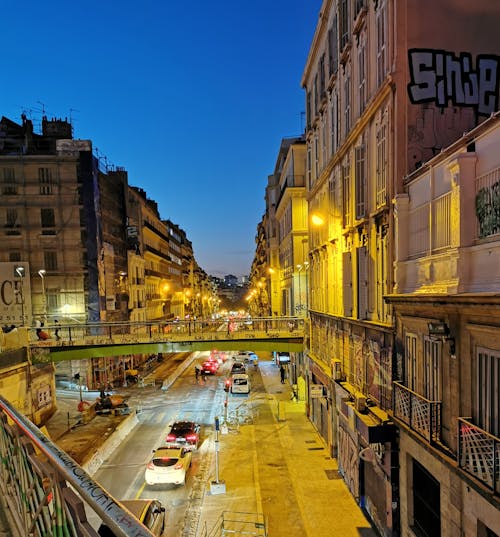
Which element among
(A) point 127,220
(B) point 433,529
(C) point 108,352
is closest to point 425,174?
(B) point 433,529

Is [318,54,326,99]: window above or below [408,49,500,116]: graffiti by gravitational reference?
above

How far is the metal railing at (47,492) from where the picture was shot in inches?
78.8

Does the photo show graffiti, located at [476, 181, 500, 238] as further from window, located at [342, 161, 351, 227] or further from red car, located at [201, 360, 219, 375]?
red car, located at [201, 360, 219, 375]

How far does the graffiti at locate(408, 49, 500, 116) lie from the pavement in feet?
46.3

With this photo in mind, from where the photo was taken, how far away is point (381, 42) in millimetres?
13555

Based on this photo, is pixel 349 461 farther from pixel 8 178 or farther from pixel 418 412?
pixel 8 178

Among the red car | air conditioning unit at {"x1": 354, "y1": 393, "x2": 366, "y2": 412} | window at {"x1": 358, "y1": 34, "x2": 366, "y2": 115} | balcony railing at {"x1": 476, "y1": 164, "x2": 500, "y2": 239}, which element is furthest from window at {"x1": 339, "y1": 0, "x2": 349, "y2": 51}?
the red car

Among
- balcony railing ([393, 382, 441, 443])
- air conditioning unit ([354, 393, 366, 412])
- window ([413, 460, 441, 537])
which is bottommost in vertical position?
window ([413, 460, 441, 537])

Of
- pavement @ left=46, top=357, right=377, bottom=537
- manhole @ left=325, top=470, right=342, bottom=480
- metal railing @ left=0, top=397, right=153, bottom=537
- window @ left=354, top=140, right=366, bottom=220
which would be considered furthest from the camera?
manhole @ left=325, top=470, right=342, bottom=480

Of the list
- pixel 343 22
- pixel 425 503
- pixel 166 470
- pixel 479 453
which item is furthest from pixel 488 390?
pixel 343 22

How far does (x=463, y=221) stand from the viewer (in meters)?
8.24

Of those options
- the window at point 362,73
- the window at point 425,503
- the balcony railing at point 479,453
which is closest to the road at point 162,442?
the window at point 425,503

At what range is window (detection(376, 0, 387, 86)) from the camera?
1300 centimetres

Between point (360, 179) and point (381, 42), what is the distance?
4.72 meters
